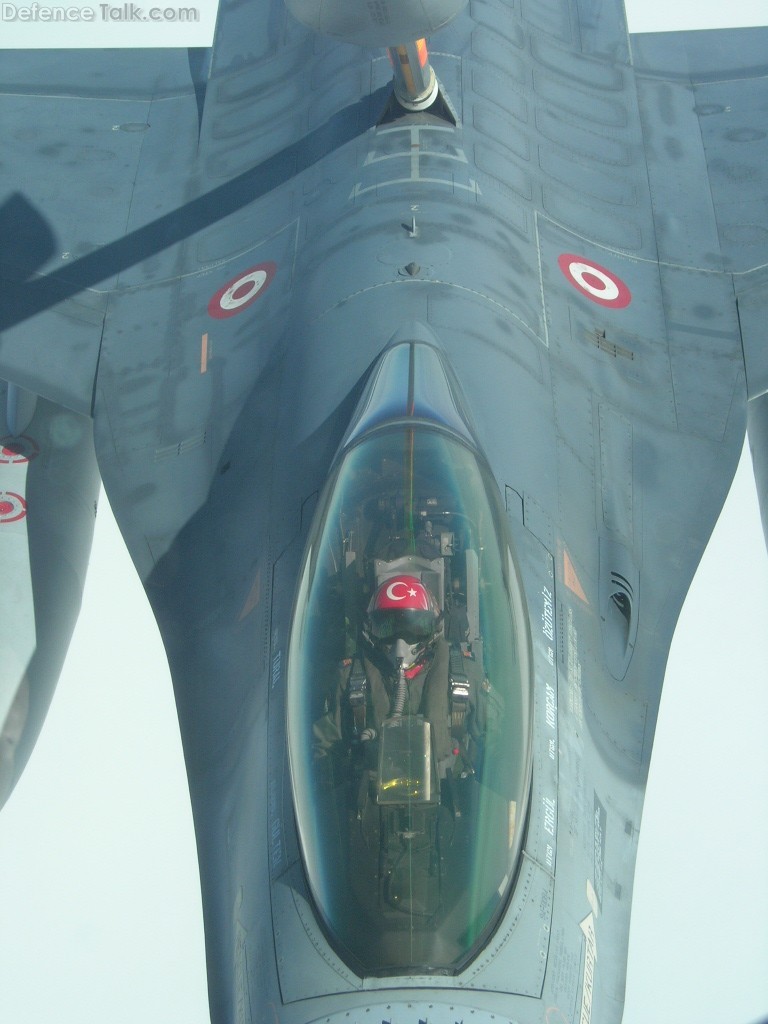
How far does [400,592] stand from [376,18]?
407 centimetres

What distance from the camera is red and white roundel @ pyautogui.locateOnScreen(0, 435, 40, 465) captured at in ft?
32.0

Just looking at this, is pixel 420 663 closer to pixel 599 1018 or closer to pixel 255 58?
pixel 599 1018

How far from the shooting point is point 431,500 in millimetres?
6199

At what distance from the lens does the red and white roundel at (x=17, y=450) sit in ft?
32.0

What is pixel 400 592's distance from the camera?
5.71 m

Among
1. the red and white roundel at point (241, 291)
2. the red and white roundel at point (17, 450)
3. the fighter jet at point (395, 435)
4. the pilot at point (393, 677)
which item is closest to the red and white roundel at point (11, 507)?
the fighter jet at point (395, 435)

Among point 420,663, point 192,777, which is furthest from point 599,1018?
point 192,777

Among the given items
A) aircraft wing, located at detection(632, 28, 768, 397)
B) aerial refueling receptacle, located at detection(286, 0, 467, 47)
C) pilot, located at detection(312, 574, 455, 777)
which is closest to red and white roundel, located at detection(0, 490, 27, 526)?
aerial refueling receptacle, located at detection(286, 0, 467, 47)

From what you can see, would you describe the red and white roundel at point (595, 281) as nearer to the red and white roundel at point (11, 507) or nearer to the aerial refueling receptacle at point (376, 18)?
the aerial refueling receptacle at point (376, 18)

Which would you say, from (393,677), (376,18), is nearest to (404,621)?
(393,677)

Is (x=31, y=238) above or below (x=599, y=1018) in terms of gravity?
above

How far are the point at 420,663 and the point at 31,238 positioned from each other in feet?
19.9

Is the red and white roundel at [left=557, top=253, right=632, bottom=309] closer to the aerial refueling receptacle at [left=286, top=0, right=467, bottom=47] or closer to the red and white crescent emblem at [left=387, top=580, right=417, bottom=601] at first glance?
the aerial refueling receptacle at [left=286, top=0, right=467, bottom=47]

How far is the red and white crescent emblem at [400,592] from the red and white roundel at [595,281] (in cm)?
416
